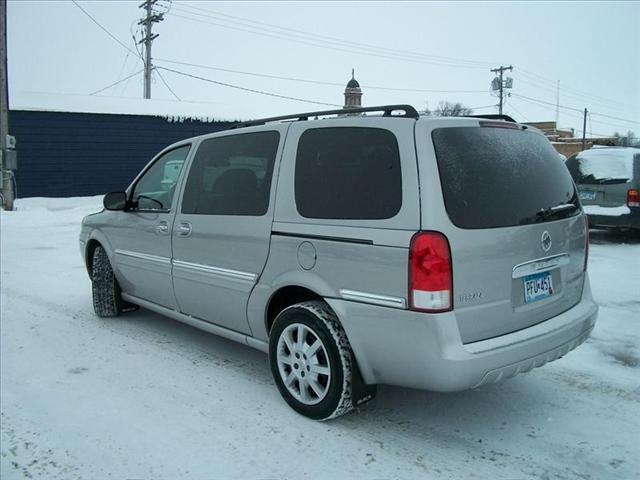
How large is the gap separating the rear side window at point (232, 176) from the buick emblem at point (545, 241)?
1.69 metres

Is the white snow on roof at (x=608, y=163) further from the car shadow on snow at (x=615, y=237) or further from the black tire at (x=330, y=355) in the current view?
the black tire at (x=330, y=355)

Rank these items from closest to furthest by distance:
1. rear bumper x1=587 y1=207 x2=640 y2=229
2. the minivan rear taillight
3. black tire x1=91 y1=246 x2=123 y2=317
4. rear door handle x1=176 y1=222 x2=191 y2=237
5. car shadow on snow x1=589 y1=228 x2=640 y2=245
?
the minivan rear taillight
rear door handle x1=176 y1=222 x2=191 y2=237
black tire x1=91 y1=246 x2=123 y2=317
rear bumper x1=587 y1=207 x2=640 y2=229
car shadow on snow x1=589 y1=228 x2=640 y2=245

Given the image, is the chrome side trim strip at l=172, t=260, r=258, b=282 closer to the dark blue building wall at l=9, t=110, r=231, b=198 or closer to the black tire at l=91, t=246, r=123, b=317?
the black tire at l=91, t=246, r=123, b=317

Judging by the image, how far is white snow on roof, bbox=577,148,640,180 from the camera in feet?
29.7

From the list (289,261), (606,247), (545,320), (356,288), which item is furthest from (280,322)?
(606,247)

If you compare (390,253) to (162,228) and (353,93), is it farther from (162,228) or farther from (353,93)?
(353,93)

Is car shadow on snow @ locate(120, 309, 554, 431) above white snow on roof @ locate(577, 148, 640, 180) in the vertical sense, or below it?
below

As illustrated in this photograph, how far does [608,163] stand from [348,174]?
7.69 meters

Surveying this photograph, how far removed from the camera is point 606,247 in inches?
356

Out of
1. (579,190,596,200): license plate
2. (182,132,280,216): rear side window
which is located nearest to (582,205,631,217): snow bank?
(579,190,596,200): license plate

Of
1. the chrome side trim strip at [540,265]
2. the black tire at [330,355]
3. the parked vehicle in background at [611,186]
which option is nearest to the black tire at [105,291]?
the black tire at [330,355]

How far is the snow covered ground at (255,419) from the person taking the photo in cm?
285

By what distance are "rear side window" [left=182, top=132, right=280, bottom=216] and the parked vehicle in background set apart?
6957mm

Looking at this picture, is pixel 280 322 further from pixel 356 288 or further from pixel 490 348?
pixel 490 348
